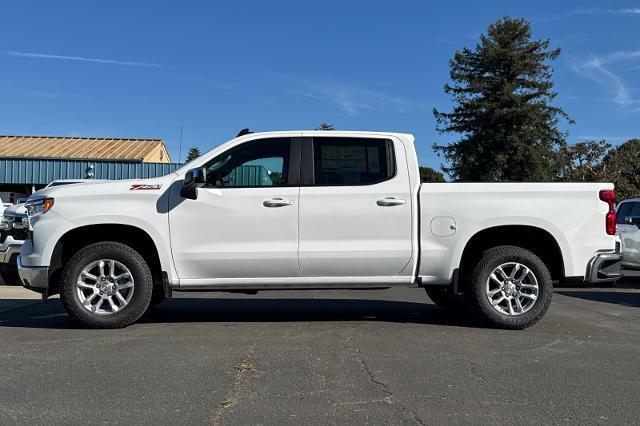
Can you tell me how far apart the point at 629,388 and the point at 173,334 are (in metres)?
4.16

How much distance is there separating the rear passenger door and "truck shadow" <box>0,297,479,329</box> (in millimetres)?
1015

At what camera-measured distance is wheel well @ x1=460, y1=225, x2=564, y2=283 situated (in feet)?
21.4

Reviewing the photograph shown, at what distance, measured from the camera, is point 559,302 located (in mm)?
8992

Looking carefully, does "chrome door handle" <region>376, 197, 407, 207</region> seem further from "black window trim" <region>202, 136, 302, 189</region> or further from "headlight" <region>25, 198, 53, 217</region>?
"headlight" <region>25, 198, 53, 217</region>

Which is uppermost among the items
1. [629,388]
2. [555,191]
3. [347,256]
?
[555,191]

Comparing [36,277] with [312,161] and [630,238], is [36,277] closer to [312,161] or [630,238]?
[312,161]

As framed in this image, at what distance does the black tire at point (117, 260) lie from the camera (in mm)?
6172

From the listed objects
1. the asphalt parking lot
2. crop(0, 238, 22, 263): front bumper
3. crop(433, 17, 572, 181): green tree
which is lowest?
the asphalt parking lot

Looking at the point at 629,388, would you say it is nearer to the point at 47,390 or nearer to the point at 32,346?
the point at 47,390

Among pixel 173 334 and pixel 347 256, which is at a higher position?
pixel 347 256

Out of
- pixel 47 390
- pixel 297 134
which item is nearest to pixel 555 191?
pixel 297 134

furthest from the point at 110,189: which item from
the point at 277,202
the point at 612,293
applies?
the point at 612,293

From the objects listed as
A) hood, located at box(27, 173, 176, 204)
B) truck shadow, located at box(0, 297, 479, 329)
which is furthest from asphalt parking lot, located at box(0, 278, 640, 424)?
hood, located at box(27, 173, 176, 204)

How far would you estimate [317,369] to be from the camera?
15.7ft
